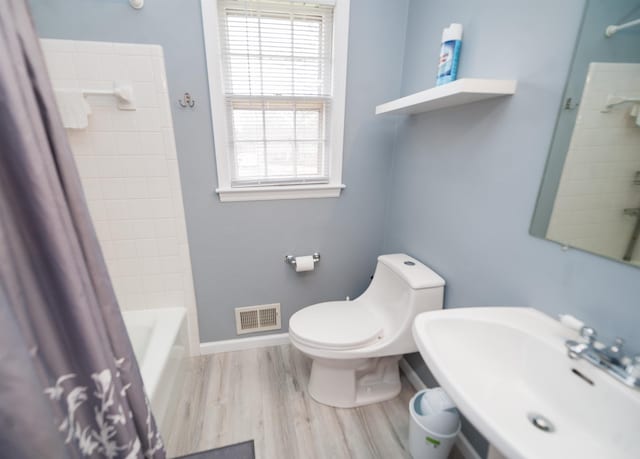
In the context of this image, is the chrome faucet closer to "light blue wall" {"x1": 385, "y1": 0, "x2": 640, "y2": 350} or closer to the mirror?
"light blue wall" {"x1": 385, "y1": 0, "x2": 640, "y2": 350}

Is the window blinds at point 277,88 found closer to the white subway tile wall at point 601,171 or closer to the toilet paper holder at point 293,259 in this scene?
the toilet paper holder at point 293,259

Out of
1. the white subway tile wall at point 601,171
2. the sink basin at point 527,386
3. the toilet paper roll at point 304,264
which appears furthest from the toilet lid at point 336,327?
the white subway tile wall at point 601,171

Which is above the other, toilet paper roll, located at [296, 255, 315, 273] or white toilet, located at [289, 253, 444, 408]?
toilet paper roll, located at [296, 255, 315, 273]

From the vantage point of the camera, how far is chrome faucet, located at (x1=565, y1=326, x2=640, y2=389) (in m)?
0.63

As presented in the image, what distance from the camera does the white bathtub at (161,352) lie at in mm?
1204

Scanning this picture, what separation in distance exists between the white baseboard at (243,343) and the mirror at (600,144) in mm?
1651

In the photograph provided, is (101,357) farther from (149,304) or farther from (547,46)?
(547,46)

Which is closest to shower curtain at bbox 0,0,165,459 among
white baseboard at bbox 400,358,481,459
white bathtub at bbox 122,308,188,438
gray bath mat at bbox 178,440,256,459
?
white bathtub at bbox 122,308,188,438

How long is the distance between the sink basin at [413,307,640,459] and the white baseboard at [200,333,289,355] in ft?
4.25

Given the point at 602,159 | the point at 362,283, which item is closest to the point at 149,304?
the point at 362,283

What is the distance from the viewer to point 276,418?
1429 mm

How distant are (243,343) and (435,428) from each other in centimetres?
126

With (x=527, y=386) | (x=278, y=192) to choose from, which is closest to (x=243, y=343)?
(x=278, y=192)

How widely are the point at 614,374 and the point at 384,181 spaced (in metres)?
1.35
